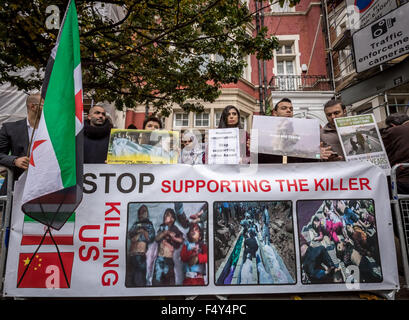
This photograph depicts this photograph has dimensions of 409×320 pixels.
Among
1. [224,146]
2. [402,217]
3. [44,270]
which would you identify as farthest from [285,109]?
[44,270]

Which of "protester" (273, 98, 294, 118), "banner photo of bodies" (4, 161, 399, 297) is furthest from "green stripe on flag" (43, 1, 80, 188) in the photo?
"protester" (273, 98, 294, 118)

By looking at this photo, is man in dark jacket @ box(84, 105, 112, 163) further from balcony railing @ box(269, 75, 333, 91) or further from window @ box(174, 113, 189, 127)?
balcony railing @ box(269, 75, 333, 91)

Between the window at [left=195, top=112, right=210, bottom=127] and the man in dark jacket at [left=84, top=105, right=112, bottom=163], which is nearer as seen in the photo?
the man in dark jacket at [left=84, top=105, right=112, bottom=163]

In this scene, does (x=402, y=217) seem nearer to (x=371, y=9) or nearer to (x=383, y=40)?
(x=383, y=40)

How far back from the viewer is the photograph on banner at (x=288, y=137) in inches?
107

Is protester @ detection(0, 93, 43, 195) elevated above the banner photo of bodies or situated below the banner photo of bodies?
above

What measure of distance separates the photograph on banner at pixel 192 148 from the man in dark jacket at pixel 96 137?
0.97m

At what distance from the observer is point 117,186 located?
2.45 metres

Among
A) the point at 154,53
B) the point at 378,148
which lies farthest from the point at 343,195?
the point at 154,53

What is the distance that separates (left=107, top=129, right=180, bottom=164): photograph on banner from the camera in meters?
2.60

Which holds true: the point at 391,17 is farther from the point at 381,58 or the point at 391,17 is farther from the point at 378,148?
the point at 378,148

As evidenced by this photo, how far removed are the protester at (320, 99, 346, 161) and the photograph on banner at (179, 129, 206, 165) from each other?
1327 mm
